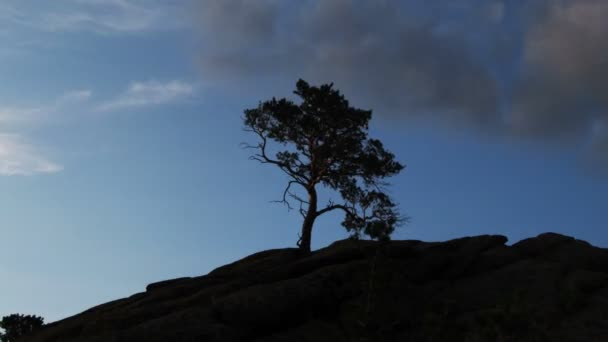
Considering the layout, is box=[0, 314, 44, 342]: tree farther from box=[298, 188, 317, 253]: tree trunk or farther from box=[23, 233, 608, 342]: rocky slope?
box=[298, 188, 317, 253]: tree trunk

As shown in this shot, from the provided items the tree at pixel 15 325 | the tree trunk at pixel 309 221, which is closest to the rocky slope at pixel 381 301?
the tree trunk at pixel 309 221

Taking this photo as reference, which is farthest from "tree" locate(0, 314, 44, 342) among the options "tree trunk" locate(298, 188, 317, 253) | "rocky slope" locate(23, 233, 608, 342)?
"tree trunk" locate(298, 188, 317, 253)

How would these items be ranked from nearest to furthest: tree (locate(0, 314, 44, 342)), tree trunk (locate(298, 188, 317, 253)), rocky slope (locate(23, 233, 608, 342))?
rocky slope (locate(23, 233, 608, 342))
tree trunk (locate(298, 188, 317, 253))
tree (locate(0, 314, 44, 342))

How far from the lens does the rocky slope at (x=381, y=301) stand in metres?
26.0

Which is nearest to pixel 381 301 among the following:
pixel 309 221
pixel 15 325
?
pixel 309 221

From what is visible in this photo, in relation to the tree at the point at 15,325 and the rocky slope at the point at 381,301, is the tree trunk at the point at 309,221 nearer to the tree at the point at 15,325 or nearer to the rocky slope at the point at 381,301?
the rocky slope at the point at 381,301

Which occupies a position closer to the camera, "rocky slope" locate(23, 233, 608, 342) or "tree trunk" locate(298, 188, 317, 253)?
"rocky slope" locate(23, 233, 608, 342)

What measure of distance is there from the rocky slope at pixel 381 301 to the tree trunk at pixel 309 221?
4136 mm

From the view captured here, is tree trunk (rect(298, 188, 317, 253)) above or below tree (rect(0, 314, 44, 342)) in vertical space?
above

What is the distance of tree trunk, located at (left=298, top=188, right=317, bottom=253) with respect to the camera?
43406 mm

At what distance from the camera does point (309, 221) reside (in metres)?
44.0

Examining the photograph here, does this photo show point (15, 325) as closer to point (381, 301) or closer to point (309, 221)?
point (309, 221)

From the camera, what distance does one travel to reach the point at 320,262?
34.6 meters

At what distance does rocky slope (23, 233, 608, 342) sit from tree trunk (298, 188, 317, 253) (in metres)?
4.14
